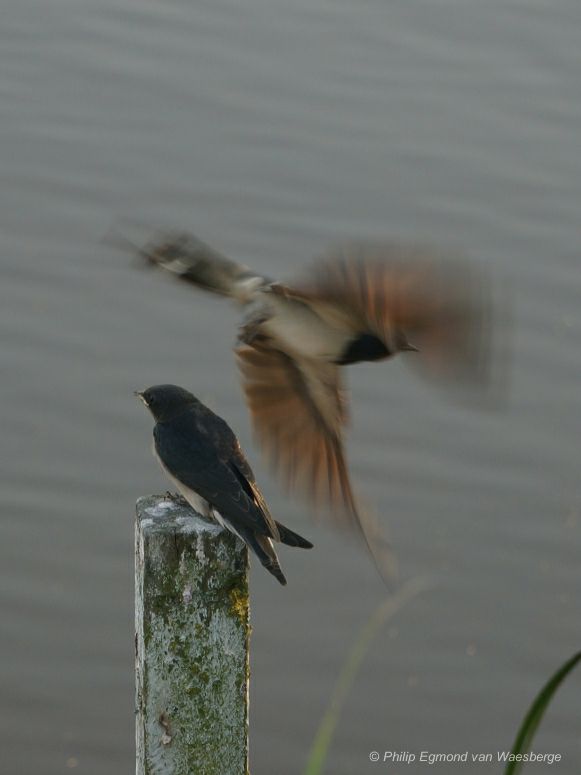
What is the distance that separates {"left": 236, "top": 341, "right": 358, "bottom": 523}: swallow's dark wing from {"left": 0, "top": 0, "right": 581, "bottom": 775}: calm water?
186 centimetres

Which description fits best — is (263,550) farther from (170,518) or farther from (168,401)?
(168,401)

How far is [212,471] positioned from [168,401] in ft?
1.28

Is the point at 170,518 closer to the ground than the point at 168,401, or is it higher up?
closer to the ground

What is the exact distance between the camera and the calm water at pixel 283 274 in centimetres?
609

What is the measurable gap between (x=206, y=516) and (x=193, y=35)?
7187 mm

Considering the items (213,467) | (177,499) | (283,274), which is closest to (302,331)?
(213,467)

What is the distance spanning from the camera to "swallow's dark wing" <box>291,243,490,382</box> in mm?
3357

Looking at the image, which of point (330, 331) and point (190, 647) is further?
point (330, 331)

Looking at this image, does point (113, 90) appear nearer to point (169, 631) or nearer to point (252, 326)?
point (252, 326)

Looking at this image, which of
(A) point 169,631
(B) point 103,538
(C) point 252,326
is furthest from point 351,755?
(A) point 169,631

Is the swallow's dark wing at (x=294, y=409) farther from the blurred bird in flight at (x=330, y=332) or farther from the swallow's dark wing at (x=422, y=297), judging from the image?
the swallow's dark wing at (x=422, y=297)

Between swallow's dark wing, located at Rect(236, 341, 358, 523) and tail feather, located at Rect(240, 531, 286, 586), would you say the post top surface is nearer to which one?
tail feather, located at Rect(240, 531, 286, 586)

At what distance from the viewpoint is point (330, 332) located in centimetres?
404

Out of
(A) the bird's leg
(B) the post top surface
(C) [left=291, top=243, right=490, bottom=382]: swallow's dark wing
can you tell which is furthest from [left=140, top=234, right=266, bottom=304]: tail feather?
(B) the post top surface
